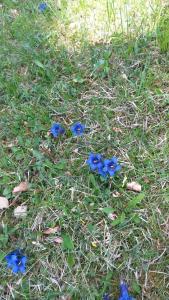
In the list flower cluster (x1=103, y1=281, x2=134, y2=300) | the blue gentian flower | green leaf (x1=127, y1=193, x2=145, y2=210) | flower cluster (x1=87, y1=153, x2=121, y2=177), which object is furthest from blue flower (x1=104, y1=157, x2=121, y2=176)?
flower cluster (x1=103, y1=281, x2=134, y2=300)

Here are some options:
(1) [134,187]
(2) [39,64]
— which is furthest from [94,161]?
(2) [39,64]

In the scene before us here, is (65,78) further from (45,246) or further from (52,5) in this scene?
(45,246)

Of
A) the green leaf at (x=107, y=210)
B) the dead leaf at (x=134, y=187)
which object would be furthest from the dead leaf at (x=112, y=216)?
the dead leaf at (x=134, y=187)

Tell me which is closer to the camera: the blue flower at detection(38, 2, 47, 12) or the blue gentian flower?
the blue gentian flower

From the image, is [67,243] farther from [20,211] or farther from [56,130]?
[56,130]

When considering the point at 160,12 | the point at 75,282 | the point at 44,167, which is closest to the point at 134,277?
the point at 75,282

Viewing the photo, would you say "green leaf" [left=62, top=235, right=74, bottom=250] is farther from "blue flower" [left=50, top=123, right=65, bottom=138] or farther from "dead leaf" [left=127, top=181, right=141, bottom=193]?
"blue flower" [left=50, top=123, right=65, bottom=138]
